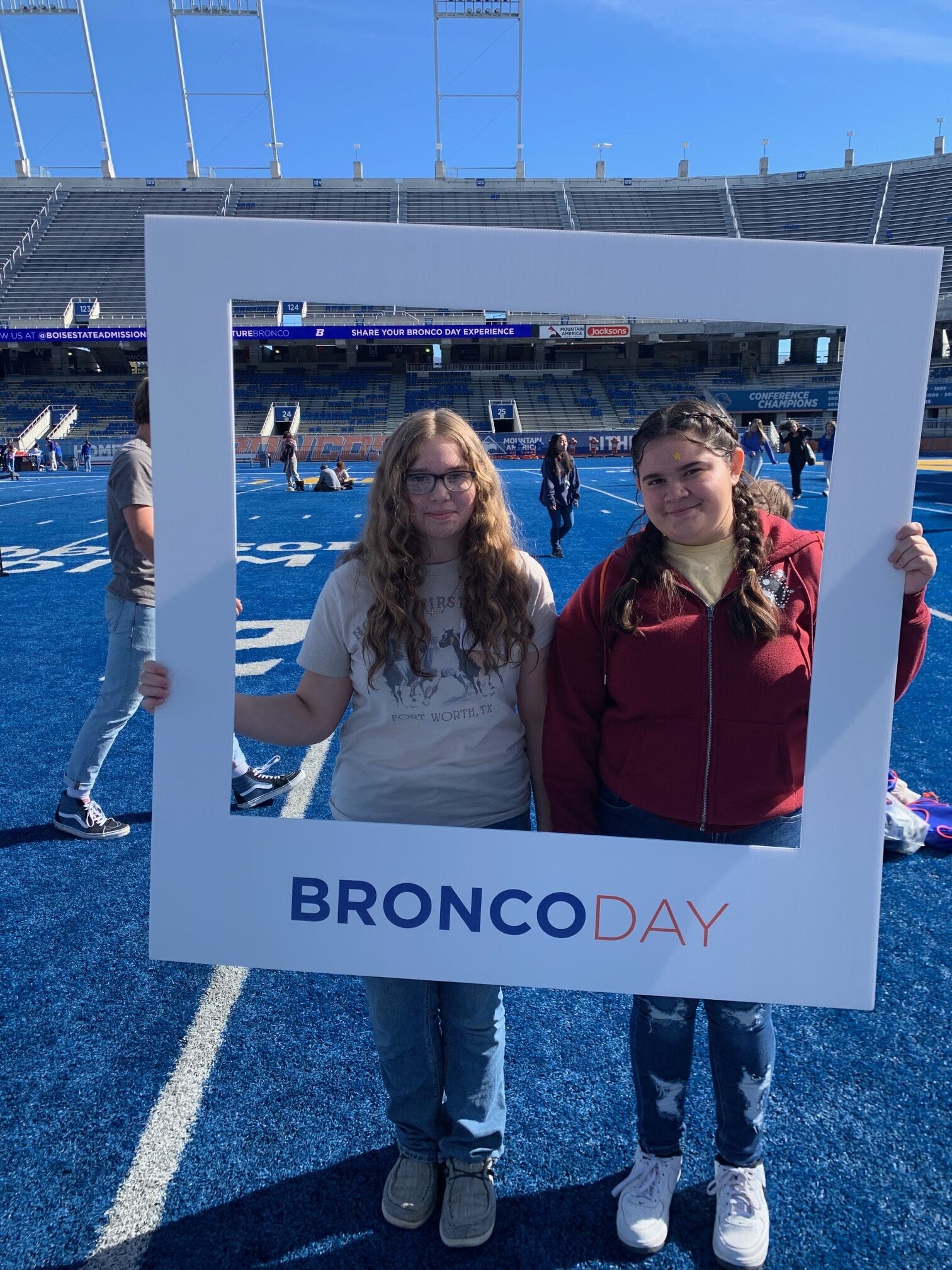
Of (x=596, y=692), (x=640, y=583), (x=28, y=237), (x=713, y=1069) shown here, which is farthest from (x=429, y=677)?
(x=28, y=237)

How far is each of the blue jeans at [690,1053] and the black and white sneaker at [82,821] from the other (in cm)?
234

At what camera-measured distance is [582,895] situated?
133cm

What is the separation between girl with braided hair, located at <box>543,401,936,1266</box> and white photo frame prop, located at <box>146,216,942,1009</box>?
8 centimetres

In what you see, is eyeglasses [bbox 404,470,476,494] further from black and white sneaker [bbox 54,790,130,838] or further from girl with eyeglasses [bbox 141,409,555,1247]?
black and white sneaker [bbox 54,790,130,838]

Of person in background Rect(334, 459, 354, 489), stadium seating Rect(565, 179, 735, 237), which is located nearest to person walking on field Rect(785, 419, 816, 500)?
person in background Rect(334, 459, 354, 489)

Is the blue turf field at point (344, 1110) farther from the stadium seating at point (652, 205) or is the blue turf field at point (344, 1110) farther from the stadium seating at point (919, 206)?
the stadium seating at point (652, 205)

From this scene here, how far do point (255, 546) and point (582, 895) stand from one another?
836cm

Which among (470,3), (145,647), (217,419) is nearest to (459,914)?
(217,419)

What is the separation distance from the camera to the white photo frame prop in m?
1.22

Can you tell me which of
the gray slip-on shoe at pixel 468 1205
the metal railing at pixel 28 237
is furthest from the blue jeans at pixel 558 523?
the metal railing at pixel 28 237

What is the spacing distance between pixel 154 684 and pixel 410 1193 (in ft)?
3.89

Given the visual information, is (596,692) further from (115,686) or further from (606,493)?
(606,493)

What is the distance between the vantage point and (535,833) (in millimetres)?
1334

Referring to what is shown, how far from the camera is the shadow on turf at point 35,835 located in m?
3.08
